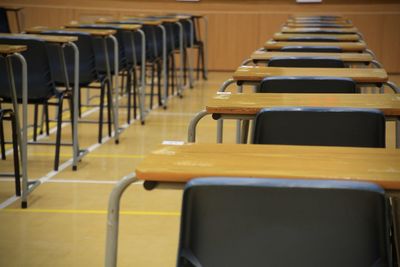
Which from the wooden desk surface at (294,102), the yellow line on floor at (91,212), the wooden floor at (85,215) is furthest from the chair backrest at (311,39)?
the wooden desk surface at (294,102)

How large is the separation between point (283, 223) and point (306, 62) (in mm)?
2858

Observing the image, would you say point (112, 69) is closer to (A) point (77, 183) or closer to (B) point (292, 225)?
(A) point (77, 183)

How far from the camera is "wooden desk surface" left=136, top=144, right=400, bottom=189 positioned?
1768mm

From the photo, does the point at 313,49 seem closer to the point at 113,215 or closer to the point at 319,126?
the point at 319,126

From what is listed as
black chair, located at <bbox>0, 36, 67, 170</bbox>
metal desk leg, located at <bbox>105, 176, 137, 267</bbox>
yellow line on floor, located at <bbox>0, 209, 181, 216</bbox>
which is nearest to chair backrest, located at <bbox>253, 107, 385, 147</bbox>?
metal desk leg, located at <bbox>105, 176, 137, 267</bbox>

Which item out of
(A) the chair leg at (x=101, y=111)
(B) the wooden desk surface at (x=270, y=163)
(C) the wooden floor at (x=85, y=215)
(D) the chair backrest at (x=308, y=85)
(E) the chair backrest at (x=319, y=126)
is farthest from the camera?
(A) the chair leg at (x=101, y=111)

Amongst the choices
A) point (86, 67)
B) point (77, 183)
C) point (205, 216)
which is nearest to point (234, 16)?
point (86, 67)

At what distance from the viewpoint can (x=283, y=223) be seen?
5.22 ft

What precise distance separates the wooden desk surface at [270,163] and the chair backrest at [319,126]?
0.38 meters

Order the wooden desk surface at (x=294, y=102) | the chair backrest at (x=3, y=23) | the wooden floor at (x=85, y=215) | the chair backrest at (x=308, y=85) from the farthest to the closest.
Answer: the chair backrest at (x=3, y=23)
the wooden floor at (x=85, y=215)
the chair backrest at (x=308, y=85)
the wooden desk surface at (x=294, y=102)

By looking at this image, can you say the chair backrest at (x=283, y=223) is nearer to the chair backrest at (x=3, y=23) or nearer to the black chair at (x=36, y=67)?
the black chair at (x=36, y=67)

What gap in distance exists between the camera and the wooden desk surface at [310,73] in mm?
3738

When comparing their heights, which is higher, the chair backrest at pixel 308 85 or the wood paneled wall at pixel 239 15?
the chair backrest at pixel 308 85

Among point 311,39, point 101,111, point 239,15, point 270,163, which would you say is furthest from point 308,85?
point 239,15
